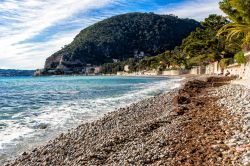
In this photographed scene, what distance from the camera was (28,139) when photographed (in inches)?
619

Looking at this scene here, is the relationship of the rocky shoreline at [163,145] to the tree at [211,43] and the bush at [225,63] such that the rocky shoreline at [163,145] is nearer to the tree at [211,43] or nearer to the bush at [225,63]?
the bush at [225,63]

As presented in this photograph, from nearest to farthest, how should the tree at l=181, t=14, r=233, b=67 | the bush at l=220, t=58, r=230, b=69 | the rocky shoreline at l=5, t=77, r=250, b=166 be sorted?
1. the rocky shoreline at l=5, t=77, r=250, b=166
2. the bush at l=220, t=58, r=230, b=69
3. the tree at l=181, t=14, r=233, b=67

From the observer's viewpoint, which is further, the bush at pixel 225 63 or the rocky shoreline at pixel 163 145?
the bush at pixel 225 63

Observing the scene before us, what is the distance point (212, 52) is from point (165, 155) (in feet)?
232

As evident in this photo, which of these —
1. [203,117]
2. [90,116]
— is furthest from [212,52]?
[203,117]

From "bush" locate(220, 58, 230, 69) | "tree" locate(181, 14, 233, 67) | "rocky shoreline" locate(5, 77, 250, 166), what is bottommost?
"rocky shoreline" locate(5, 77, 250, 166)

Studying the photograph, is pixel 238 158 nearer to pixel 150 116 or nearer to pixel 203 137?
pixel 203 137

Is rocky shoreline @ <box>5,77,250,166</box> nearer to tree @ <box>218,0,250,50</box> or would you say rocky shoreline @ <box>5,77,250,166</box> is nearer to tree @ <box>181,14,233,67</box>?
tree @ <box>218,0,250,50</box>

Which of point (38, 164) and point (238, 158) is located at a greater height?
point (238, 158)

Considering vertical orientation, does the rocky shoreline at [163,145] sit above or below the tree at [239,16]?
below

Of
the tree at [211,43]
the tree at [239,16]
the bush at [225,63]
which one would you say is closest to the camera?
the tree at [239,16]

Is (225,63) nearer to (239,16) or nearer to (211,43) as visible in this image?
(211,43)

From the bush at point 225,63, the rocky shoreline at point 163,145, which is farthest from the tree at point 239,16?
the rocky shoreline at point 163,145

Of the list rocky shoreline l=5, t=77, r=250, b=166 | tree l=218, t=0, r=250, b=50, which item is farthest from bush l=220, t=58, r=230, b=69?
rocky shoreline l=5, t=77, r=250, b=166
